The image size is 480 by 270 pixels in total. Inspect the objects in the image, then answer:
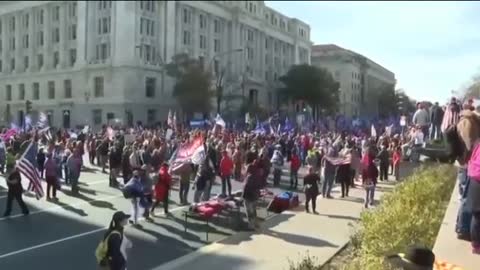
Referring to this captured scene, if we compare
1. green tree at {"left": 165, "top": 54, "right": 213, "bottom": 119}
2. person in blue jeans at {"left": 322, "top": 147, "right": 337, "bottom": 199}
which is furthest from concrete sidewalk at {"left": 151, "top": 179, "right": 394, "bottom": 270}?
green tree at {"left": 165, "top": 54, "right": 213, "bottom": 119}

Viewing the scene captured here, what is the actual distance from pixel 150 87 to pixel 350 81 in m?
38.8

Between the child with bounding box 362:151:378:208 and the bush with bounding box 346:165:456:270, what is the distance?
14.0 feet

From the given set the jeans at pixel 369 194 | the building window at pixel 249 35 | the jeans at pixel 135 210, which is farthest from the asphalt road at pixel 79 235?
the building window at pixel 249 35

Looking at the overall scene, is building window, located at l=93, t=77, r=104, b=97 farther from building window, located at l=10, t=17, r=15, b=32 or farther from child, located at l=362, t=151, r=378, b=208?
child, located at l=362, t=151, r=378, b=208

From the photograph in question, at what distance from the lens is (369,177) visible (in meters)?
19.0

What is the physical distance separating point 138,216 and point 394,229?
8.51 metres

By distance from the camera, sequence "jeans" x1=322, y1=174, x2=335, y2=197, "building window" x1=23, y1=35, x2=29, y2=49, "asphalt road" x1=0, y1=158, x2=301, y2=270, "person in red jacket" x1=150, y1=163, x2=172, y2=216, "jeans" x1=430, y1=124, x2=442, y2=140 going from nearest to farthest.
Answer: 1. "asphalt road" x1=0, y1=158, x2=301, y2=270
2. "person in red jacket" x1=150, y1=163, x2=172, y2=216
3. "jeans" x1=322, y1=174, x2=335, y2=197
4. "jeans" x1=430, y1=124, x2=442, y2=140
5. "building window" x1=23, y1=35, x2=29, y2=49

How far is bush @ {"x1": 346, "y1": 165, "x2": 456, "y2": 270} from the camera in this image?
856cm

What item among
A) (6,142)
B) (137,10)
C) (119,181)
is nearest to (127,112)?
(137,10)

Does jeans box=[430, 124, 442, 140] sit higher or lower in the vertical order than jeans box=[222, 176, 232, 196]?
higher

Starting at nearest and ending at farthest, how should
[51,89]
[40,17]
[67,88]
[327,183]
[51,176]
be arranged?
1. [51,176]
2. [327,183]
3. [67,88]
4. [51,89]
5. [40,17]

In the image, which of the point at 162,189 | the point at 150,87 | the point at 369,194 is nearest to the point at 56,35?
the point at 150,87

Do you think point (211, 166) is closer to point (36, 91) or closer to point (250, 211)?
point (250, 211)

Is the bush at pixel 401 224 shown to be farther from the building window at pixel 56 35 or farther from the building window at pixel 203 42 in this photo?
the building window at pixel 203 42
